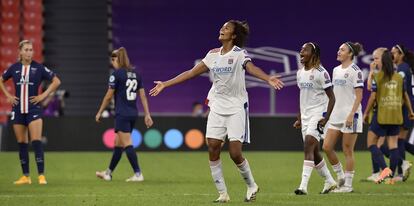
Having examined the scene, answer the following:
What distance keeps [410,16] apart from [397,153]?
13224mm

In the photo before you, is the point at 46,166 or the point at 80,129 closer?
the point at 46,166

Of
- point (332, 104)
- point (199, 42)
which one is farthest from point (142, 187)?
point (199, 42)

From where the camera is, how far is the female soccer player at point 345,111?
1272 centimetres

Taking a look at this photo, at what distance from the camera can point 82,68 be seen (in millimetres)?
27516

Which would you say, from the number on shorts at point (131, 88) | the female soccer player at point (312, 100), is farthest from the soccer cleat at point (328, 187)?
the number on shorts at point (131, 88)

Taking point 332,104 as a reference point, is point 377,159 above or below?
below

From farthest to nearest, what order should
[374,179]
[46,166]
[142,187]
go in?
[46,166] → [374,179] → [142,187]

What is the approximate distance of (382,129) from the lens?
14617 mm

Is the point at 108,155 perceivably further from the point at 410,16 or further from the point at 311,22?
the point at 410,16

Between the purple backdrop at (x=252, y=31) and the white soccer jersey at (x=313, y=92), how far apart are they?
47.0 feet

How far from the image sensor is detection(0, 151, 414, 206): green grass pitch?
1127cm

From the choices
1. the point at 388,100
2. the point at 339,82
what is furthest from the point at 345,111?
the point at 388,100

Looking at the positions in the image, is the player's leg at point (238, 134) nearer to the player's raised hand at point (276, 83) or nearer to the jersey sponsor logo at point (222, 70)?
the jersey sponsor logo at point (222, 70)

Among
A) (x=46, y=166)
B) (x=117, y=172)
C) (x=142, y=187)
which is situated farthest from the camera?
(x=46, y=166)
